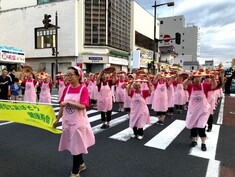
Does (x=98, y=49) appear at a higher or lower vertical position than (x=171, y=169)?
higher

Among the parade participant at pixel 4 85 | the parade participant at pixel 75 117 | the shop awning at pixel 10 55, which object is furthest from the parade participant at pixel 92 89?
the shop awning at pixel 10 55

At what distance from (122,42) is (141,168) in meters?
31.0

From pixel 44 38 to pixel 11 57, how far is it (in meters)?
10.6

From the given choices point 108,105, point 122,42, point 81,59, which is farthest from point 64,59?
point 108,105

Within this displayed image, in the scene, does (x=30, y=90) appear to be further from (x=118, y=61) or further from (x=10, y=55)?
(x=118, y=61)

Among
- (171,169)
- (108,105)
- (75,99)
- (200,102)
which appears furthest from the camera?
(108,105)

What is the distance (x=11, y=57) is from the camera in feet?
77.5

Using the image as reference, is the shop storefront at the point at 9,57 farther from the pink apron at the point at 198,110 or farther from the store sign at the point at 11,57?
the pink apron at the point at 198,110

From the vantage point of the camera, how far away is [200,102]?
246 inches

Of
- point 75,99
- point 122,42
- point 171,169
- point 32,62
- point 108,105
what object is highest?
point 122,42

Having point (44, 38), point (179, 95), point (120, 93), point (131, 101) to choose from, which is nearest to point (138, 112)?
point (131, 101)

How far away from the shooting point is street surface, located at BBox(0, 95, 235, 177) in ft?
15.9

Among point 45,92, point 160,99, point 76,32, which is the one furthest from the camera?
point 76,32

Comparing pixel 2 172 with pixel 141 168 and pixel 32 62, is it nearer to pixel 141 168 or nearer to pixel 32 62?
pixel 141 168
